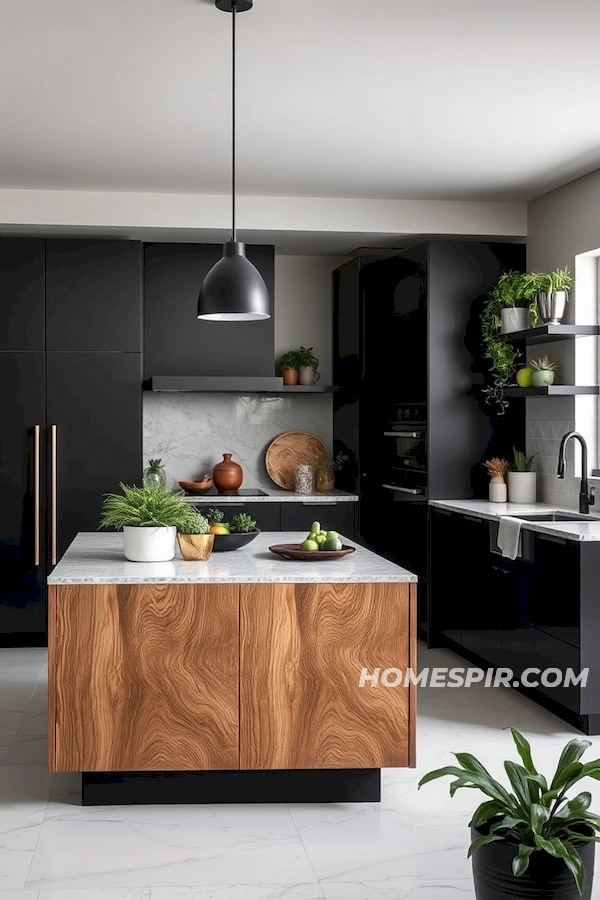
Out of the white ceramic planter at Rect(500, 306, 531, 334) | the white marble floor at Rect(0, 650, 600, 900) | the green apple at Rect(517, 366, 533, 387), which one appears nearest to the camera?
the white marble floor at Rect(0, 650, 600, 900)

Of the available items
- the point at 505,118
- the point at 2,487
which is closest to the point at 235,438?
the point at 2,487

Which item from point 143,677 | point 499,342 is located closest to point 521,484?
point 499,342

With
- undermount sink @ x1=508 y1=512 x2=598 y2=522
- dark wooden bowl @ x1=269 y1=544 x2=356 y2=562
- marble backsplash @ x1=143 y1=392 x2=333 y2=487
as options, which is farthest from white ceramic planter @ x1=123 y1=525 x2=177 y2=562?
marble backsplash @ x1=143 y1=392 x2=333 y2=487

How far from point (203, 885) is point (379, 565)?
1315mm

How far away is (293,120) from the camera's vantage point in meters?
4.72

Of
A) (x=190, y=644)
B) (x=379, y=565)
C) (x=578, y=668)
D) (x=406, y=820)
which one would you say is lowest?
(x=406, y=820)

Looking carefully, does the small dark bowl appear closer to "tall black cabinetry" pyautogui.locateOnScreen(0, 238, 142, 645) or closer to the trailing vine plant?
"tall black cabinetry" pyautogui.locateOnScreen(0, 238, 142, 645)

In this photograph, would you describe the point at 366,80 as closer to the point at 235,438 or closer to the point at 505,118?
the point at 505,118

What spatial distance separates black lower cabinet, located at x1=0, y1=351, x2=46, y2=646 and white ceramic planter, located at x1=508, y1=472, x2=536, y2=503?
9.15 feet

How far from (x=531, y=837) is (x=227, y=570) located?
155 centimetres

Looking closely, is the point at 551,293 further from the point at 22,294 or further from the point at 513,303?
the point at 22,294

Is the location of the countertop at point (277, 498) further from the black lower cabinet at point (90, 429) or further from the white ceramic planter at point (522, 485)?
the white ceramic planter at point (522, 485)

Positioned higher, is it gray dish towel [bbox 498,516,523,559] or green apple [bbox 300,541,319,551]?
green apple [bbox 300,541,319,551]

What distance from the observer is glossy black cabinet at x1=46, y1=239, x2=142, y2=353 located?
629 centimetres
